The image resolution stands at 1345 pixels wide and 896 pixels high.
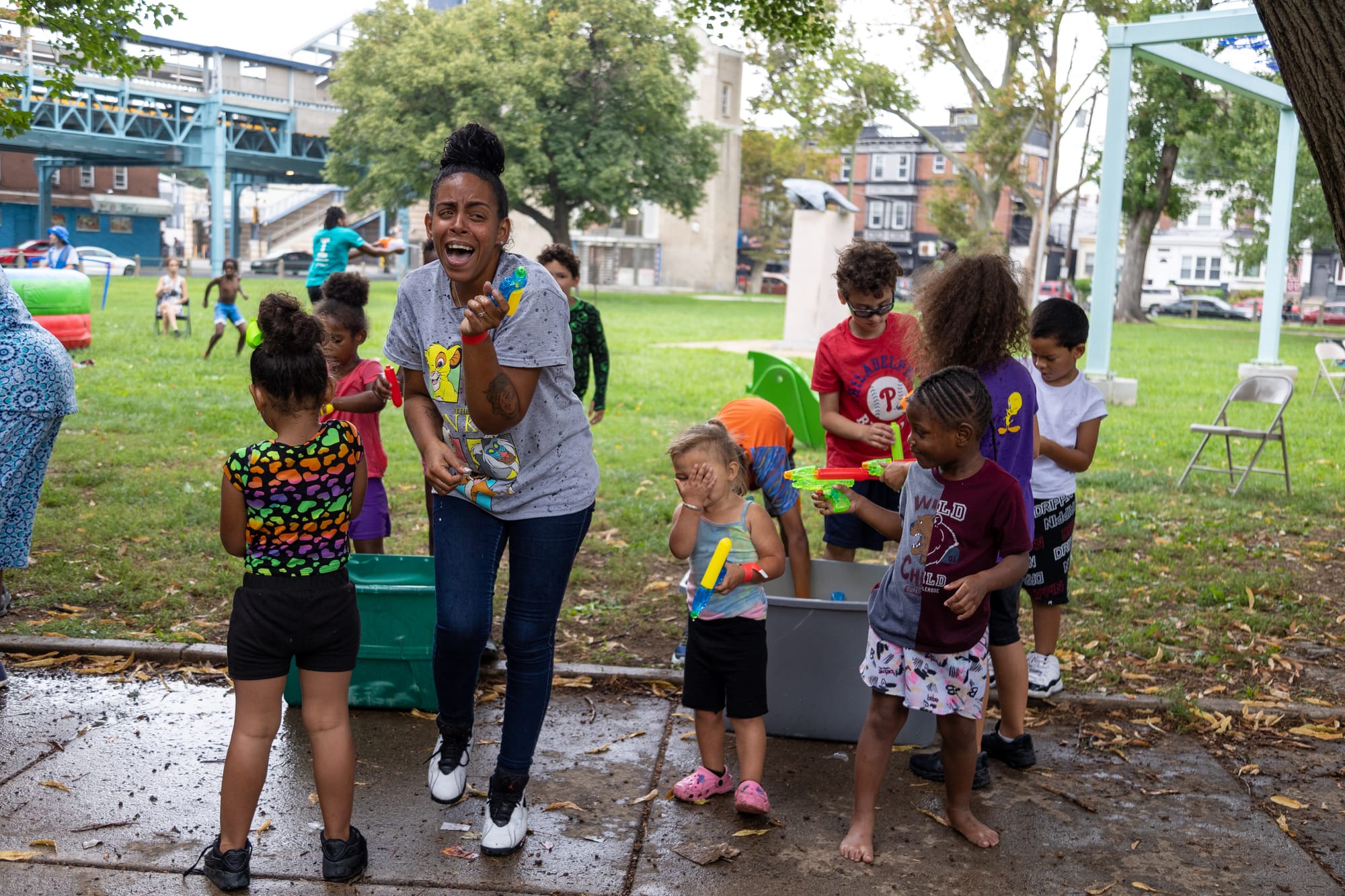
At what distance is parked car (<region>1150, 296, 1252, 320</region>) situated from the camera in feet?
182

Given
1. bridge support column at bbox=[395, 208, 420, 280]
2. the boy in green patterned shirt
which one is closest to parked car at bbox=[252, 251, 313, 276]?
bridge support column at bbox=[395, 208, 420, 280]

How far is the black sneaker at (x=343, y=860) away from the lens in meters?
3.20

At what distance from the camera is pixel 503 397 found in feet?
10.1

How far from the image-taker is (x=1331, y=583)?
6805mm

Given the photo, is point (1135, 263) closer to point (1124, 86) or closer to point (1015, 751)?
point (1124, 86)

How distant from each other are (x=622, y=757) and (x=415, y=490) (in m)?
4.80

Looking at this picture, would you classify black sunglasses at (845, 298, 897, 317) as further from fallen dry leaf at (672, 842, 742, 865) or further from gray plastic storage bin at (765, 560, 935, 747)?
fallen dry leaf at (672, 842, 742, 865)

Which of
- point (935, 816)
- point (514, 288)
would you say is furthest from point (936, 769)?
point (514, 288)

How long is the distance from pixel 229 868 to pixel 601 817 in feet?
3.63

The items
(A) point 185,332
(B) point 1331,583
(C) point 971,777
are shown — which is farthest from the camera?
(A) point 185,332

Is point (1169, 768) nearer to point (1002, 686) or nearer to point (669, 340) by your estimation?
point (1002, 686)

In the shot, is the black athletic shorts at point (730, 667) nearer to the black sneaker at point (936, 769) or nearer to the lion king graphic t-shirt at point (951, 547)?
the lion king graphic t-shirt at point (951, 547)

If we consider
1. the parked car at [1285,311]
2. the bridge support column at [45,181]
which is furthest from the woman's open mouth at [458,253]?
the parked car at [1285,311]

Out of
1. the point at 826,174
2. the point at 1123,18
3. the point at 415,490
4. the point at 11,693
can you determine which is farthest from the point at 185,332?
the point at 826,174
